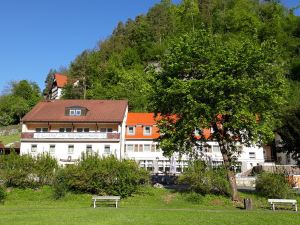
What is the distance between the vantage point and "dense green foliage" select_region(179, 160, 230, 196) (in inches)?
1059

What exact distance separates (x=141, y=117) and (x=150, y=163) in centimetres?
792

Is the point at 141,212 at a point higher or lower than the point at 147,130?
lower

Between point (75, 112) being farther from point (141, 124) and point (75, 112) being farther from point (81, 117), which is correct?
point (141, 124)

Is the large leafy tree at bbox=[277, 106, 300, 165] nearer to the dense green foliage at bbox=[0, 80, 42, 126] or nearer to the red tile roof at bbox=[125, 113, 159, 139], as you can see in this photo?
the red tile roof at bbox=[125, 113, 159, 139]

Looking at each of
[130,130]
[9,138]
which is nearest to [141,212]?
[130,130]

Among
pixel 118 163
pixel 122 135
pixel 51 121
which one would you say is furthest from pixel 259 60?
pixel 51 121

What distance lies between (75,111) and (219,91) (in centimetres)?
3049

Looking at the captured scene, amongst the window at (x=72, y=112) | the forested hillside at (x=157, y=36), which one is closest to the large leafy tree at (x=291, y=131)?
the window at (x=72, y=112)

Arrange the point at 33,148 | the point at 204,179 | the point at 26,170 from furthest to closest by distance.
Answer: the point at 33,148 → the point at 26,170 → the point at 204,179

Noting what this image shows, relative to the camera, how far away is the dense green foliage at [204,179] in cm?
2689

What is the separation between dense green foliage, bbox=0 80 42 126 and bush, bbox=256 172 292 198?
7791 cm

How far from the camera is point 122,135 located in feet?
168

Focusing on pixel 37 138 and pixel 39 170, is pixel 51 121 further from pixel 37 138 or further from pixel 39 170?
pixel 39 170

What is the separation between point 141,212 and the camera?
1989 cm
